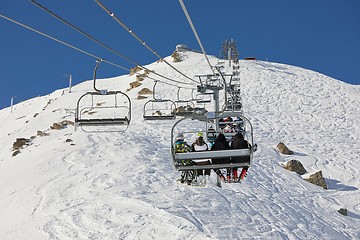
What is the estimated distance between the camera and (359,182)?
2333cm

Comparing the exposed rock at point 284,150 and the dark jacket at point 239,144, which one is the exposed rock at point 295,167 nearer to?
the exposed rock at point 284,150

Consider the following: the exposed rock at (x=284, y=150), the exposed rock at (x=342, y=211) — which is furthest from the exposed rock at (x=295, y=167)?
the exposed rock at (x=342, y=211)

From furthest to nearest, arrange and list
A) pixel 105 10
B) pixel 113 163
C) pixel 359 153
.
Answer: pixel 359 153
pixel 113 163
pixel 105 10

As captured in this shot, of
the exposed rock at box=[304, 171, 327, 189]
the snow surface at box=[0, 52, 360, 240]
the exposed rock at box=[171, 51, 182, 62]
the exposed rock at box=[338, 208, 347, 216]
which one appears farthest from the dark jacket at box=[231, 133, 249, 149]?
the exposed rock at box=[171, 51, 182, 62]

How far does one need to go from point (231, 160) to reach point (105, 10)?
4.09 m

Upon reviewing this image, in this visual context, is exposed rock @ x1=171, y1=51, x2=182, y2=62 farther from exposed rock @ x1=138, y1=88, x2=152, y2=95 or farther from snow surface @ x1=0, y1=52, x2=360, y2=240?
snow surface @ x1=0, y1=52, x2=360, y2=240

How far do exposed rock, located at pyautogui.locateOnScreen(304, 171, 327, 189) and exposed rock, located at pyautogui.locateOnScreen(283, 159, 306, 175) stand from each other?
1089 mm

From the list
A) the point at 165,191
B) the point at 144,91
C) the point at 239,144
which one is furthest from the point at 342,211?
the point at 144,91

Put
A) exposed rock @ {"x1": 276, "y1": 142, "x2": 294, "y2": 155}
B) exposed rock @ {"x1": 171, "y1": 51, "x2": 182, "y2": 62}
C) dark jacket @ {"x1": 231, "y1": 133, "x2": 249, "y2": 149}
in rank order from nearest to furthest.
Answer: dark jacket @ {"x1": 231, "y1": 133, "x2": 249, "y2": 149}, exposed rock @ {"x1": 276, "y1": 142, "x2": 294, "y2": 155}, exposed rock @ {"x1": 171, "y1": 51, "x2": 182, "y2": 62}

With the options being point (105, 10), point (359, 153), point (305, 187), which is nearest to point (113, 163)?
point (305, 187)

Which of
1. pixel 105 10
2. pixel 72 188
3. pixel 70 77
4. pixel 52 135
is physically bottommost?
pixel 72 188

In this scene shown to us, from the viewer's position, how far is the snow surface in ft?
46.2

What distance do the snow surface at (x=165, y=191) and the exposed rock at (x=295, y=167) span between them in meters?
0.56

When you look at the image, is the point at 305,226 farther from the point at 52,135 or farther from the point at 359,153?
the point at 52,135
